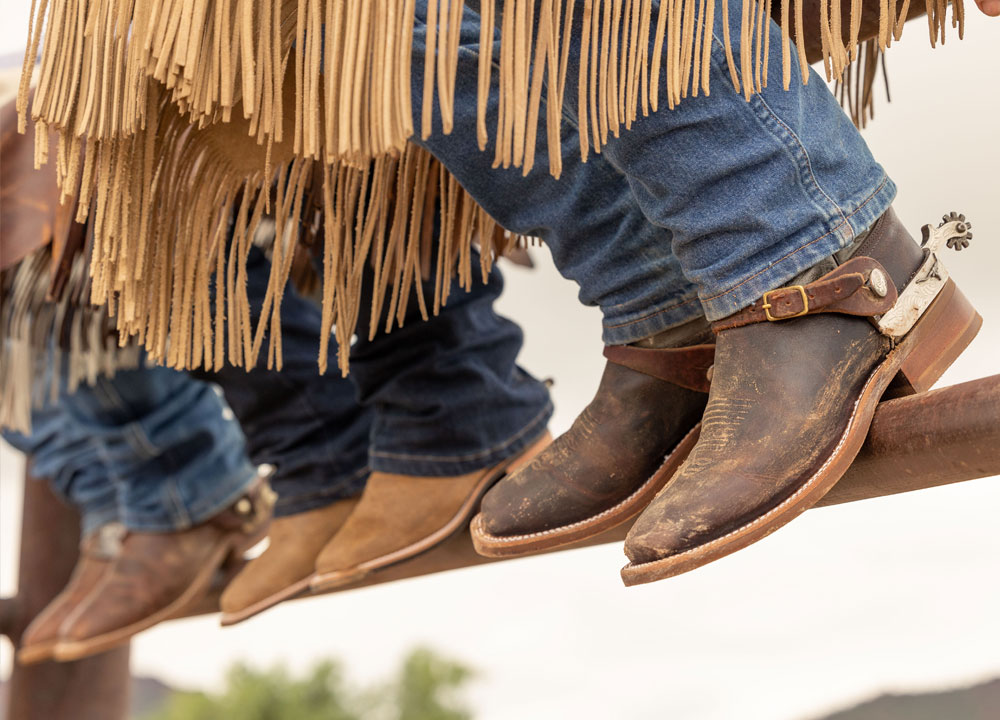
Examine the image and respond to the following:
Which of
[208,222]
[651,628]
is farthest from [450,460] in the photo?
Answer: [651,628]

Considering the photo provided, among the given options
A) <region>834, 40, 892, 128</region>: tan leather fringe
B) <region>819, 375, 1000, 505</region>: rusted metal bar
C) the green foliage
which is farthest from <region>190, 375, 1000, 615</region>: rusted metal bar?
the green foliage

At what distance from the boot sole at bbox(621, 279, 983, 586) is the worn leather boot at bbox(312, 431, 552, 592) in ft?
1.17

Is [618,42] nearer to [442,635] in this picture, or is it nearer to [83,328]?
[83,328]

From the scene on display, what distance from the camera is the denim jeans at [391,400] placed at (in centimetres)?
86

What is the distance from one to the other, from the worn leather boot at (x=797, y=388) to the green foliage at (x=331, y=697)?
2832mm

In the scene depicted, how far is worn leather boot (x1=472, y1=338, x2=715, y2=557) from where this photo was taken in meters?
0.57

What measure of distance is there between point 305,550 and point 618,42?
2.01 feet

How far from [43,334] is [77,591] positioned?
32 centimetres

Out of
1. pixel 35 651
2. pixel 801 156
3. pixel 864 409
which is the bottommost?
pixel 35 651

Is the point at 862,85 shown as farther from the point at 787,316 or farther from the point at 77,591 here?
the point at 77,591

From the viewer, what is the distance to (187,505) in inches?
46.7

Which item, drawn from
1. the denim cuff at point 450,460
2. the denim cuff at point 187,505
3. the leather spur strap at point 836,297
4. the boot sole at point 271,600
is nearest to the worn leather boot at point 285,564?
the boot sole at point 271,600

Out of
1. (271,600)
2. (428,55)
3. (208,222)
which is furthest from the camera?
(271,600)

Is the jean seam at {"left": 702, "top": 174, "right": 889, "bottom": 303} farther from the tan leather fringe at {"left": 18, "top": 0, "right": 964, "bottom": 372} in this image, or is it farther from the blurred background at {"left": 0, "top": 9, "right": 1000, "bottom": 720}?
the blurred background at {"left": 0, "top": 9, "right": 1000, "bottom": 720}
